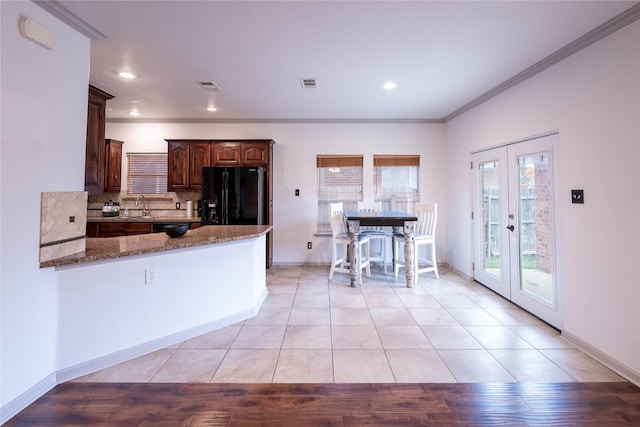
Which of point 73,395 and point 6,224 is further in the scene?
point 73,395

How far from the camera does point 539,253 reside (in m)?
2.86

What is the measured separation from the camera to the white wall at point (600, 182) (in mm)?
1903

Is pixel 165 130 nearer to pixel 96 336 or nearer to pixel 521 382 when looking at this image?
pixel 96 336

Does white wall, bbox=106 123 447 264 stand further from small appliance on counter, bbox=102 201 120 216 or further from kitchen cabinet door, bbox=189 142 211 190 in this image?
small appliance on counter, bbox=102 201 120 216

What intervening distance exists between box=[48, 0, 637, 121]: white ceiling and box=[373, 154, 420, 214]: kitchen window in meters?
1.16

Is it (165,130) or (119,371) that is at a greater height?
(165,130)

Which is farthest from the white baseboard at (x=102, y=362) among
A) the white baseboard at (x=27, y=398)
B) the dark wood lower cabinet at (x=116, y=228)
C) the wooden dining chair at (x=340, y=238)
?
the dark wood lower cabinet at (x=116, y=228)

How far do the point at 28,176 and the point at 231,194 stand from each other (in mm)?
2552

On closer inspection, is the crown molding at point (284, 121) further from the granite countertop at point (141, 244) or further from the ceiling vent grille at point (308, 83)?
the granite countertop at point (141, 244)

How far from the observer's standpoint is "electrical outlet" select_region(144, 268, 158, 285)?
2.16 metres

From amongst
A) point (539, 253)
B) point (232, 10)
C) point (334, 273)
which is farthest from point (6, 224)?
point (539, 253)

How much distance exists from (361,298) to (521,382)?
175 centimetres

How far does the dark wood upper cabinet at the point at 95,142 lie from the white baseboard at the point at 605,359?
4446mm

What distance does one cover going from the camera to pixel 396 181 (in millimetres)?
4949
